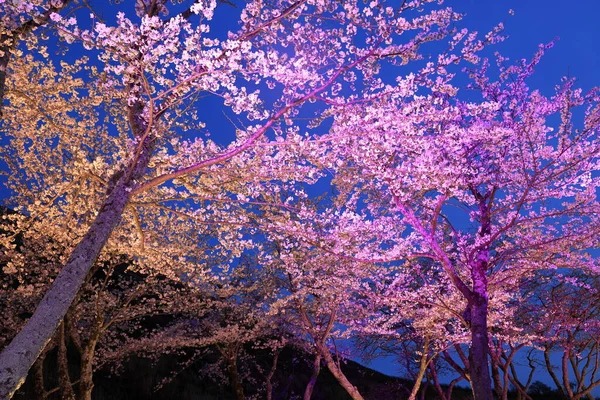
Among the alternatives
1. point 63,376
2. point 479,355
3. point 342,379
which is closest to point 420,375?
point 342,379

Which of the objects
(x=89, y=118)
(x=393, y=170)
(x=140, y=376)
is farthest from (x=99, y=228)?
(x=140, y=376)

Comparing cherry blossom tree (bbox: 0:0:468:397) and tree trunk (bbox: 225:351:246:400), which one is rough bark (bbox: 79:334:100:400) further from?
tree trunk (bbox: 225:351:246:400)

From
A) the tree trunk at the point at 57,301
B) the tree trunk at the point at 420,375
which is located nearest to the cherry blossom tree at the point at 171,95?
the tree trunk at the point at 57,301

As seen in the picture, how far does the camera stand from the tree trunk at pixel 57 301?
179 inches

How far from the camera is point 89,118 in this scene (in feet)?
34.0

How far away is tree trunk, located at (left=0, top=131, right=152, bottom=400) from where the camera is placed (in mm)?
4554

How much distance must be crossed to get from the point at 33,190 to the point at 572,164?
12.3 metres

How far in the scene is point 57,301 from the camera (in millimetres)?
4941

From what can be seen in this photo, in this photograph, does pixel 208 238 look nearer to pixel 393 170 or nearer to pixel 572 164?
pixel 393 170

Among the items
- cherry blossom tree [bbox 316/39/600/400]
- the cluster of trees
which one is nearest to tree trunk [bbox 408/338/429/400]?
the cluster of trees

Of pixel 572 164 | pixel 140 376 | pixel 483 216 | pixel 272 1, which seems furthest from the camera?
pixel 140 376

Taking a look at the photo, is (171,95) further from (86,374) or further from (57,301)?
(86,374)

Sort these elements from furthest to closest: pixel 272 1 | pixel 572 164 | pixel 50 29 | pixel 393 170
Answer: pixel 572 164 < pixel 393 170 < pixel 272 1 < pixel 50 29

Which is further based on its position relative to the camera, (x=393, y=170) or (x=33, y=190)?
(x=33, y=190)
